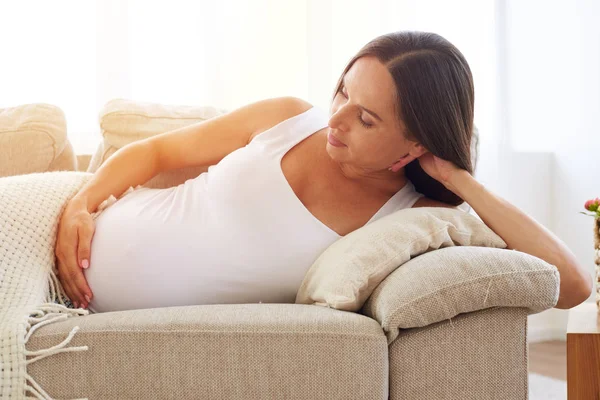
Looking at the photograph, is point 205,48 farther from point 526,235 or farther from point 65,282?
point 526,235

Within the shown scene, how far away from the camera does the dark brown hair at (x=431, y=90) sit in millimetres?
1524

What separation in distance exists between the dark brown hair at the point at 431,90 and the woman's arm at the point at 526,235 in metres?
0.06

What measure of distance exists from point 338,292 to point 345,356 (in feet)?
0.56

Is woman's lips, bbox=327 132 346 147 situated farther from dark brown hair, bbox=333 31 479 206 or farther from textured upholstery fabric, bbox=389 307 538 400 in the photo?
textured upholstery fabric, bbox=389 307 538 400

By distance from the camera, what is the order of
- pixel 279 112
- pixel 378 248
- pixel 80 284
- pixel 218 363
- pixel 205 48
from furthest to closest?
pixel 205 48 → pixel 279 112 → pixel 80 284 → pixel 378 248 → pixel 218 363

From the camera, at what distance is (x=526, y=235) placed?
1513mm

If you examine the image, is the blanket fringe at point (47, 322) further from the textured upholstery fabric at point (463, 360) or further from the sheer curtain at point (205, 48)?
the sheer curtain at point (205, 48)

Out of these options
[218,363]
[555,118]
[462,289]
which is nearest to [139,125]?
[218,363]

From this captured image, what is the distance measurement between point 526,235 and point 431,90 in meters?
0.35

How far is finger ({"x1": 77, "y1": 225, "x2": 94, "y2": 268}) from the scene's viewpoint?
1518mm

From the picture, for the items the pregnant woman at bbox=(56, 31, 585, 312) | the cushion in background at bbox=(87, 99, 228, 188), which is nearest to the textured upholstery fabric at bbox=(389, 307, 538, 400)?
the pregnant woman at bbox=(56, 31, 585, 312)

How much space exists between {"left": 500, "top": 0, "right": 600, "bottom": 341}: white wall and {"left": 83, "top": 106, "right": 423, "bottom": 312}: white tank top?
6.61 feet

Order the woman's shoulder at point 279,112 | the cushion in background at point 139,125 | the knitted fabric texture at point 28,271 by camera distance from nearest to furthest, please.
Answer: the knitted fabric texture at point 28,271
the woman's shoulder at point 279,112
the cushion in background at point 139,125

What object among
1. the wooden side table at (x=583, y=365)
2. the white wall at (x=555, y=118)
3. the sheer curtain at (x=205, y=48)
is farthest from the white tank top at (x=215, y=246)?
the white wall at (x=555, y=118)
